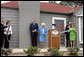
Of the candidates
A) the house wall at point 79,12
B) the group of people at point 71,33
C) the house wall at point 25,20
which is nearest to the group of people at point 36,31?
the house wall at point 25,20

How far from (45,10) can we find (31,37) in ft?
7.15

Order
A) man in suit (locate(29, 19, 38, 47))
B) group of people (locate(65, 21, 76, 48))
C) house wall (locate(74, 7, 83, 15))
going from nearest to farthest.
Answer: man in suit (locate(29, 19, 38, 47)) → group of people (locate(65, 21, 76, 48)) → house wall (locate(74, 7, 83, 15))

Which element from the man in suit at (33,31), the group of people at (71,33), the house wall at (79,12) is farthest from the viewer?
the house wall at (79,12)

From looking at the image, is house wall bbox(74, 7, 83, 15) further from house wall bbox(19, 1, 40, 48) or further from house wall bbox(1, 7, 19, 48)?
house wall bbox(1, 7, 19, 48)

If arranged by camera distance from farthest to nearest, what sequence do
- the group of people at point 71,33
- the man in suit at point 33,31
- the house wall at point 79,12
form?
the house wall at point 79,12
the group of people at point 71,33
the man in suit at point 33,31

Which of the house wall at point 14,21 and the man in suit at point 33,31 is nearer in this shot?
the man in suit at point 33,31

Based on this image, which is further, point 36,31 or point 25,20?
point 25,20

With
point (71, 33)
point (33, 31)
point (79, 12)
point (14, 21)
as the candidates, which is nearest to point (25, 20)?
point (14, 21)

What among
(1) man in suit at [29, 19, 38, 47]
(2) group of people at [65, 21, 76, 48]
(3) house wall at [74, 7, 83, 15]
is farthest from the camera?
(3) house wall at [74, 7, 83, 15]

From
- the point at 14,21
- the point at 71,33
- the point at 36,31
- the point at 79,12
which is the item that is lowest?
the point at 71,33

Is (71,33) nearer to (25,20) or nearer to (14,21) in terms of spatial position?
(25,20)

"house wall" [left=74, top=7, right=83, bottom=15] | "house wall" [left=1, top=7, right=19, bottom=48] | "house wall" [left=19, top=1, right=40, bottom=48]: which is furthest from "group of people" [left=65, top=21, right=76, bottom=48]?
"house wall" [left=1, top=7, right=19, bottom=48]

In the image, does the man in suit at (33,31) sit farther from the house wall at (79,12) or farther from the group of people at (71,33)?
the house wall at (79,12)

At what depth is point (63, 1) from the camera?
105 ft
